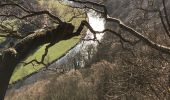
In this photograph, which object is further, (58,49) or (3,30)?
(58,49)

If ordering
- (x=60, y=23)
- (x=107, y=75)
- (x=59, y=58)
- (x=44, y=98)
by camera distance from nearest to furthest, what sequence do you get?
1. (x=60, y=23)
2. (x=107, y=75)
3. (x=44, y=98)
4. (x=59, y=58)

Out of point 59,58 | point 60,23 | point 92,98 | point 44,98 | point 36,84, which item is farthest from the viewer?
point 59,58

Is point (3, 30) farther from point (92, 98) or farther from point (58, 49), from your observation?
point (58, 49)

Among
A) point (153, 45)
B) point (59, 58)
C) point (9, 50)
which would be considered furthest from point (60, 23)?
point (59, 58)

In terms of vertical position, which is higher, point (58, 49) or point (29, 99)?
point (58, 49)

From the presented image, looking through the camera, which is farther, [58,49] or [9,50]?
[58,49]

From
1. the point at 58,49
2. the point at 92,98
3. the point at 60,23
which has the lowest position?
the point at 92,98

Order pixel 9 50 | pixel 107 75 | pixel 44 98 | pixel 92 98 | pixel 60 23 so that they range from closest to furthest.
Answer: pixel 9 50 → pixel 60 23 → pixel 107 75 → pixel 92 98 → pixel 44 98

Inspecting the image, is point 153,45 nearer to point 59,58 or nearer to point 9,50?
point 9,50

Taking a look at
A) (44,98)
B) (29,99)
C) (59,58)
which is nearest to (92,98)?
(44,98)
